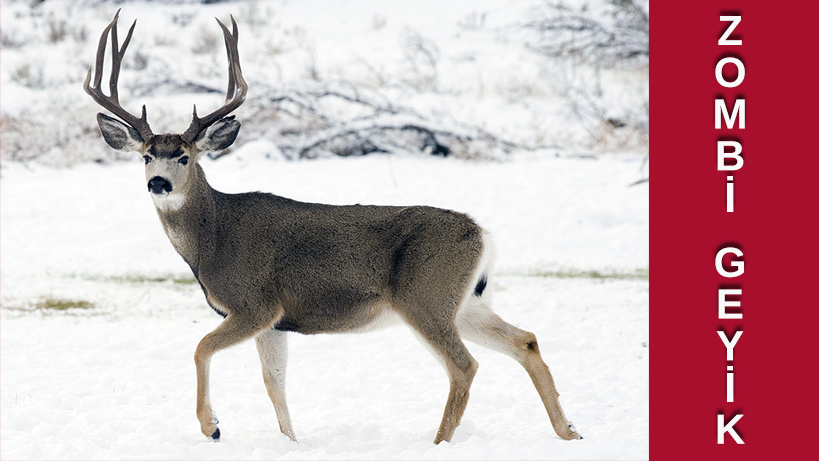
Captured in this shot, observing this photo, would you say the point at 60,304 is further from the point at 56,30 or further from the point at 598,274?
the point at 56,30

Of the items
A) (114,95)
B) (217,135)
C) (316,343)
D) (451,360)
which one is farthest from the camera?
(316,343)

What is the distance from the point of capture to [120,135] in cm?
597

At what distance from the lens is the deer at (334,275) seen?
5.36m

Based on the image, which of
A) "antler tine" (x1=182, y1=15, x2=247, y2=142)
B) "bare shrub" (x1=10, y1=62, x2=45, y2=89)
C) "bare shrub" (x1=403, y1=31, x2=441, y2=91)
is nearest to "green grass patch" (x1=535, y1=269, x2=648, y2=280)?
"antler tine" (x1=182, y1=15, x2=247, y2=142)

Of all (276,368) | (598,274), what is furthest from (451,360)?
(598,274)

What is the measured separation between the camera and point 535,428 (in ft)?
19.6

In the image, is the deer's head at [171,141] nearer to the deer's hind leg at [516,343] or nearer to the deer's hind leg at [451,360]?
the deer's hind leg at [451,360]

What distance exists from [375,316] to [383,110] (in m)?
12.4

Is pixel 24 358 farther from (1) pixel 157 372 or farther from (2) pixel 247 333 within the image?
(2) pixel 247 333

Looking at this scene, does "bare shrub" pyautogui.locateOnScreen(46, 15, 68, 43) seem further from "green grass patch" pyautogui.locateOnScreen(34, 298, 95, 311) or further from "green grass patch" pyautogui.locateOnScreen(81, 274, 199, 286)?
"green grass patch" pyautogui.locateOnScreen(34, 298, 95, 311)

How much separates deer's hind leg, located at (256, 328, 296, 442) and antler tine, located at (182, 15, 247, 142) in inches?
51.5

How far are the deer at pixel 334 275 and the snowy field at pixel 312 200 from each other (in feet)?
1.32

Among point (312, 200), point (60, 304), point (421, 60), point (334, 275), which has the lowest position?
point (312, 200)

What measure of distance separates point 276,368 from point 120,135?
1750 mm
